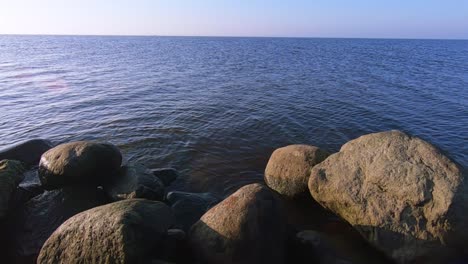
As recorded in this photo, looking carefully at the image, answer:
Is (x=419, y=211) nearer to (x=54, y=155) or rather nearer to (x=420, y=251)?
(x=420, y=251)

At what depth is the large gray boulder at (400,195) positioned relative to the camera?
6.75 meters

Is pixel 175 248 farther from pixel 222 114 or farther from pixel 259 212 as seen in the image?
pixel 222 114

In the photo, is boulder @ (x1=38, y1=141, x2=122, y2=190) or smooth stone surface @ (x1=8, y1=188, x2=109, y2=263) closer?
smooth stone surface @ (x1=8, y1=188, x2=109, y2=263)

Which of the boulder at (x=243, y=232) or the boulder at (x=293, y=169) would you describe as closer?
the boulder at (x=243, y=232)

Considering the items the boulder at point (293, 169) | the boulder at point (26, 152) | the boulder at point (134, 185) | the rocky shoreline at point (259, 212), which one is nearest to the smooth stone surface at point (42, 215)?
the rocky shoreline at point (259, 212)

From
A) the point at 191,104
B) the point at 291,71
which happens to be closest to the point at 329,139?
the point at 191,104

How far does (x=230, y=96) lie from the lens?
22922mm

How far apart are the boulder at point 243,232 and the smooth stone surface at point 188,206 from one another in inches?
52.3

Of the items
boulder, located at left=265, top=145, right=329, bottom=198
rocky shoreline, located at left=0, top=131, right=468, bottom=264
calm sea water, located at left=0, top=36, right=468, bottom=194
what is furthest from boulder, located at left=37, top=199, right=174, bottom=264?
boulder, located at left=265, top=145, right=329, bottom=198

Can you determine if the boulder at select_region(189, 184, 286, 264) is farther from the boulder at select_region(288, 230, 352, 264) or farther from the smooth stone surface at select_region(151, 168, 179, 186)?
the smooth stone surface at select_region(151, 168, 179, 186)

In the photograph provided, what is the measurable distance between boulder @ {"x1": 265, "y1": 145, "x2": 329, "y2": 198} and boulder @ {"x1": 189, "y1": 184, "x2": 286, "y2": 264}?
8.21 ft

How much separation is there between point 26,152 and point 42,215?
4.21 m

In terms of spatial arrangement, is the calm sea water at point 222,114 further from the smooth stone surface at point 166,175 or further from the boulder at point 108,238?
the boulder at point 108,238

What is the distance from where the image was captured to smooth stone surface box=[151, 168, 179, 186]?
10.6 metres
